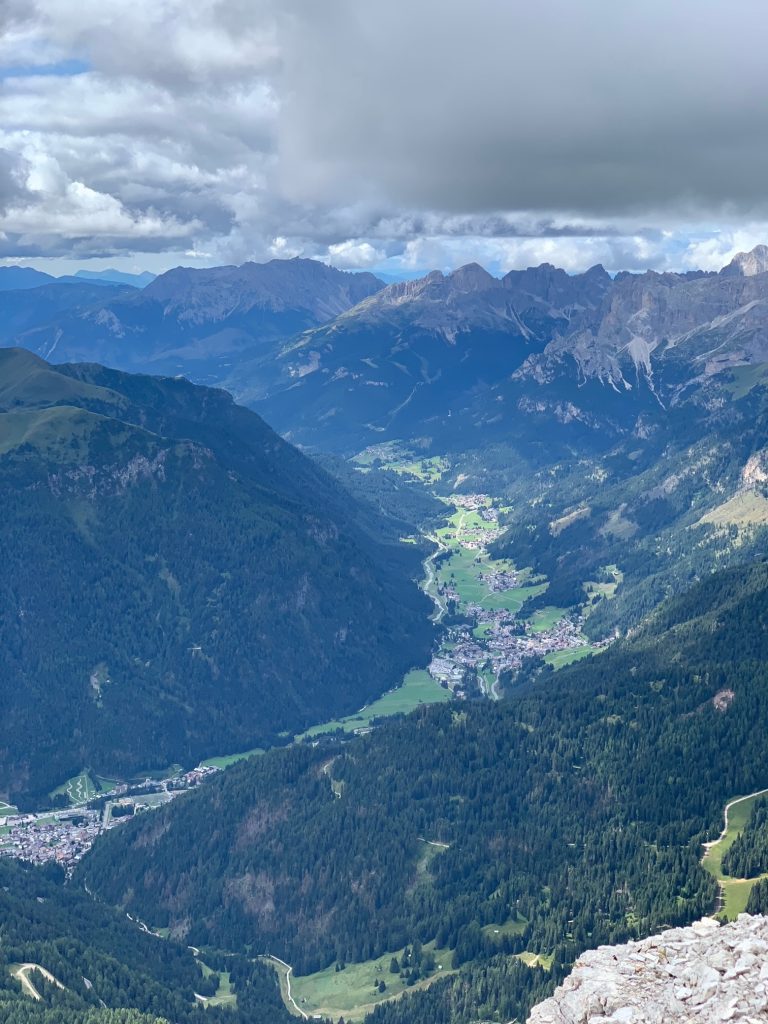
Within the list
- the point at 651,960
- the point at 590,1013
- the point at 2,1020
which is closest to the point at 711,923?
the point at 651,960

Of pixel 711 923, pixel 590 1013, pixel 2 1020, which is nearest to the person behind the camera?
pixel 590 1013

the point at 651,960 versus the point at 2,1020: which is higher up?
the point at 651,960

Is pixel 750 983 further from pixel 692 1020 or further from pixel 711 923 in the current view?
pixel 711 923

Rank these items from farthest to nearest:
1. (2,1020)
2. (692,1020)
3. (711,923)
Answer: (2,1020)
(711,923)
(692,1020)

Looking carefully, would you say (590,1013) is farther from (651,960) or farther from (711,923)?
(711,923)

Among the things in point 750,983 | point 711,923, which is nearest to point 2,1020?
point 711,923

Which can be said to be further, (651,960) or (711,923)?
(711,923)
